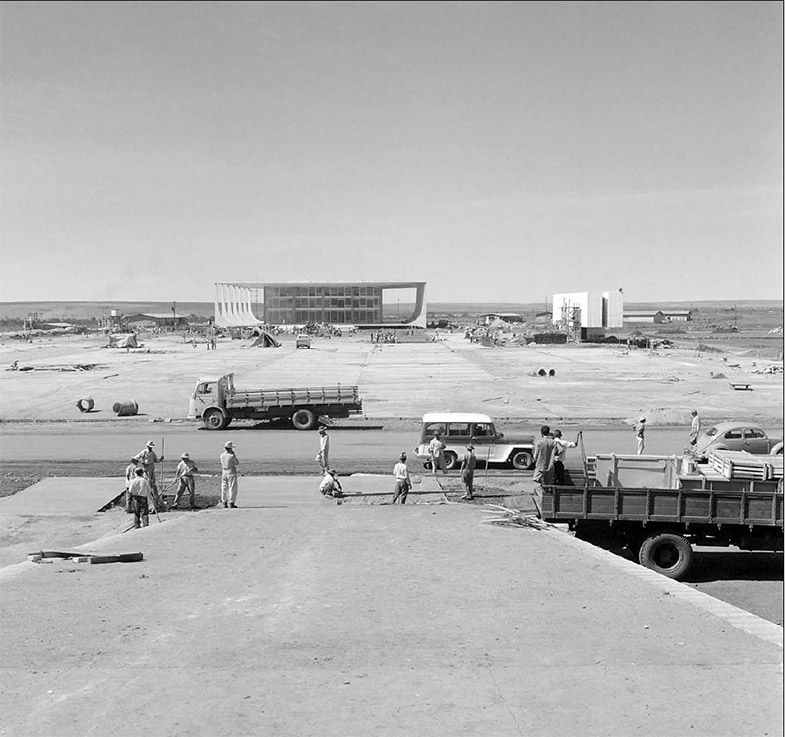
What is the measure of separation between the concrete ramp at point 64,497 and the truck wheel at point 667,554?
1199cm

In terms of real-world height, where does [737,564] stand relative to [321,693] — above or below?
below

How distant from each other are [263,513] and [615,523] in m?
7.52

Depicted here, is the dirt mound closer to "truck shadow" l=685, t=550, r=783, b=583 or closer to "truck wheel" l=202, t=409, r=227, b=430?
"truck wheel" l=202, t=409, r=227, b=430

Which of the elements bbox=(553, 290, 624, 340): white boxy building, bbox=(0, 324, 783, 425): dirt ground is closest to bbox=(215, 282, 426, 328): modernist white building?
bbox=(553, 290, 624, 340): white boxy building

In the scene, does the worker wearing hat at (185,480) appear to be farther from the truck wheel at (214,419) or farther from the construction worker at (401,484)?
the truck wheel at (214,419)

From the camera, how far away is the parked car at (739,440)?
25314 millimetres

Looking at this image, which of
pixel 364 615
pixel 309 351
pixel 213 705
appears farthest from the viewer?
pixel 309 351

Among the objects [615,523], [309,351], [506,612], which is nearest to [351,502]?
[615,523]

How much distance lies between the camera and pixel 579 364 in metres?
70.6

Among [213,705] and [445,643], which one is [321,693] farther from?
[445,643]

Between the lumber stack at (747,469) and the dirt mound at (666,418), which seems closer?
the lumber stack at (747,469)

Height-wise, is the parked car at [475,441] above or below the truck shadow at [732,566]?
above

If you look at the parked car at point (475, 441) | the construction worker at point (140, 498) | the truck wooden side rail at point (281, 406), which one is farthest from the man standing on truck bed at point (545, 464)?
the truck wooden side rail at point (281, 406)

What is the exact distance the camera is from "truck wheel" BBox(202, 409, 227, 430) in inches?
Result: 1296
